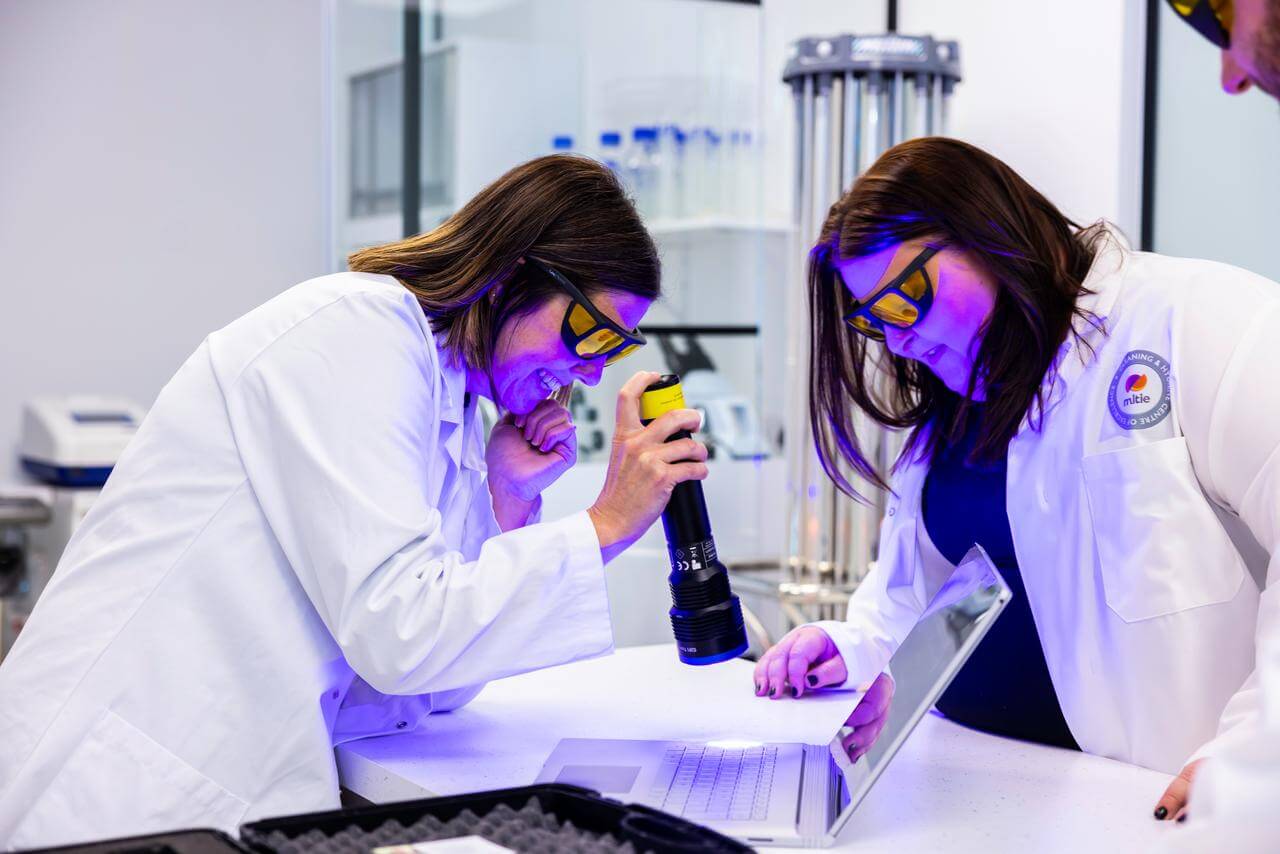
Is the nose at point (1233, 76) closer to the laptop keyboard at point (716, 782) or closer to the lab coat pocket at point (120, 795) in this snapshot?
the laptop keyboard at point (716, 782)

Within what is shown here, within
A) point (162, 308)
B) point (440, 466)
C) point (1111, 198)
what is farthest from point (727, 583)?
point (162, 308)

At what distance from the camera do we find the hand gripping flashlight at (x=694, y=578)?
4.81 ft

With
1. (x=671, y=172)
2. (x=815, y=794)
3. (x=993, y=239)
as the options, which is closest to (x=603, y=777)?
(x=815, y=794)

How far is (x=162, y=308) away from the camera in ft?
12.8

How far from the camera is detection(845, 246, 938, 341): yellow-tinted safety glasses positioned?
1615mm

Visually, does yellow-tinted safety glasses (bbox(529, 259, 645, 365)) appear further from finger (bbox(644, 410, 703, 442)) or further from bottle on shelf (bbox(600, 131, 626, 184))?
bottle on shelf (bbox(600, 131, 626, 184))

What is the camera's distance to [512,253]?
1.52 metres

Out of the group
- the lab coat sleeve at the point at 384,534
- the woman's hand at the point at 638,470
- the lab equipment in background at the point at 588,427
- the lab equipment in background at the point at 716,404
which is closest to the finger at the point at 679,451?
the woman's hand at the point at 638,470

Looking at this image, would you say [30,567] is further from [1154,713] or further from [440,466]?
[1154,713]

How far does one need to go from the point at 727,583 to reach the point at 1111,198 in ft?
6.33

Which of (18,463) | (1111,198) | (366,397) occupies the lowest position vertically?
(18,463)

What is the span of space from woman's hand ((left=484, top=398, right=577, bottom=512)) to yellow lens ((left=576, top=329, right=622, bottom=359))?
264 millimetres

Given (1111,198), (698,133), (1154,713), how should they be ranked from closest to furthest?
(1154,713) → (1111,198) → (698,133)

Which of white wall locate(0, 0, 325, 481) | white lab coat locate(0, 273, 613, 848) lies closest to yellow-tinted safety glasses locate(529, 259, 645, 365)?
white lab coat locate(0, 273, 613, 848)
